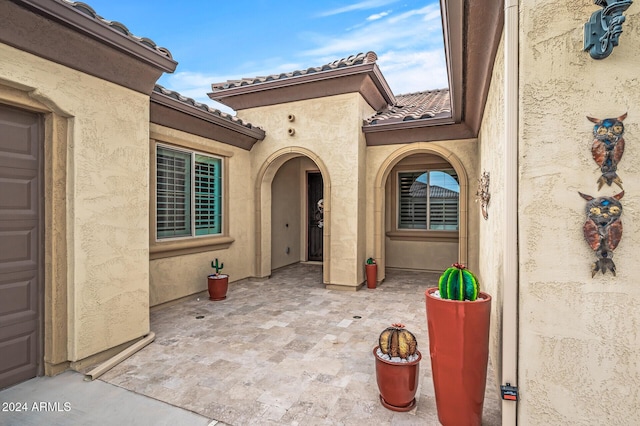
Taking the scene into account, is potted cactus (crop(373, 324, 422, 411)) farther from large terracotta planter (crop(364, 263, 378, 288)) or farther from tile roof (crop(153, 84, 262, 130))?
tile roof (crop(153, 84, 262, 130))

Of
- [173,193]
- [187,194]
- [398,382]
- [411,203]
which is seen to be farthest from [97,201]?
[411,203]

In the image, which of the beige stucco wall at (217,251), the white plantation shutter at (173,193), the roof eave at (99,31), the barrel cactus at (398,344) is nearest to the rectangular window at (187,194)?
the white plantation shutter at (173,193)

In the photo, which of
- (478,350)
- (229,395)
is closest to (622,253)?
(478,350)

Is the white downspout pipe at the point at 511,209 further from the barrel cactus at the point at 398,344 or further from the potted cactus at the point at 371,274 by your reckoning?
the potted cactus at the point at 371,274

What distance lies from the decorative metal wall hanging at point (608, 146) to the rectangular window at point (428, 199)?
696 cm

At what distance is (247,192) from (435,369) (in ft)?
20.0

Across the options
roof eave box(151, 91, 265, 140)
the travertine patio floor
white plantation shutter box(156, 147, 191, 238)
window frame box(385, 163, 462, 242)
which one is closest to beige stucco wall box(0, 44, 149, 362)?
the travertine patio floor

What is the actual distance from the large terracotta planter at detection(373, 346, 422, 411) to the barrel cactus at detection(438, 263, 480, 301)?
719mm

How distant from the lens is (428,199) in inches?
350

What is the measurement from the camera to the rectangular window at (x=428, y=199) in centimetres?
869

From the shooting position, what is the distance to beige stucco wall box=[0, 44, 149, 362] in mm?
3293

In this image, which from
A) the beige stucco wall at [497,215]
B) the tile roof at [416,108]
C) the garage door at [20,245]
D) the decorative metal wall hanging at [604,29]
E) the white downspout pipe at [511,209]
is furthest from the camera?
the tile roof at [416,108]

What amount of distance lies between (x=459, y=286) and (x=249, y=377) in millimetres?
2380

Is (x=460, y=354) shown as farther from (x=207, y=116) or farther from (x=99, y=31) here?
(x=207, y=116)
